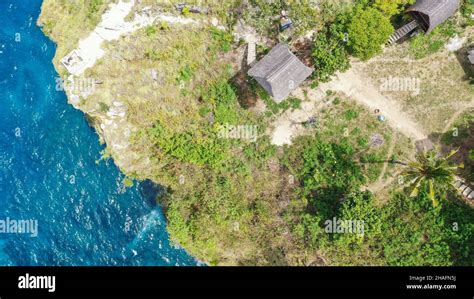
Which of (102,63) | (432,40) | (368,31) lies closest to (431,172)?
(432,40)

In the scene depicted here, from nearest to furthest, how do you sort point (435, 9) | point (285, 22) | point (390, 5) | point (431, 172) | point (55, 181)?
point (435, 9)
point (431, 172)
point (390, 5)
point (285, 22)
point (55, 181)

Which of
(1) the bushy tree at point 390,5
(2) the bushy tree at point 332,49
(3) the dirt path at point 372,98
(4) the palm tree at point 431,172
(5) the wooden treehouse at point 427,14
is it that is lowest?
(4) the palm tree at point 431,172

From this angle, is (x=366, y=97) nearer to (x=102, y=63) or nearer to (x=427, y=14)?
(x=427, y=14)

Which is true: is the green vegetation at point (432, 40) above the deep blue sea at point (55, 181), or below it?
above

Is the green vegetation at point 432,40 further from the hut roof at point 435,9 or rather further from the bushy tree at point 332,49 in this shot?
the bushy tree at point 332,49

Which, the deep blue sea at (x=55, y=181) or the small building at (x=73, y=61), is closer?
the small building at (x=73, y=61)

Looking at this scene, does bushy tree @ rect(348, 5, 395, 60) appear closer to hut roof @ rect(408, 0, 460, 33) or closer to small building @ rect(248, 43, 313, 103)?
hut roof @ rect(408, 0, 460, 33)

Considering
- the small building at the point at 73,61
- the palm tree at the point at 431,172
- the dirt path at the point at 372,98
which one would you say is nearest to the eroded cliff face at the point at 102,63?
the small building at the point at 73,61

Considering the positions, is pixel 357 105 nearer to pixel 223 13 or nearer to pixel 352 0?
pixel 352 0
